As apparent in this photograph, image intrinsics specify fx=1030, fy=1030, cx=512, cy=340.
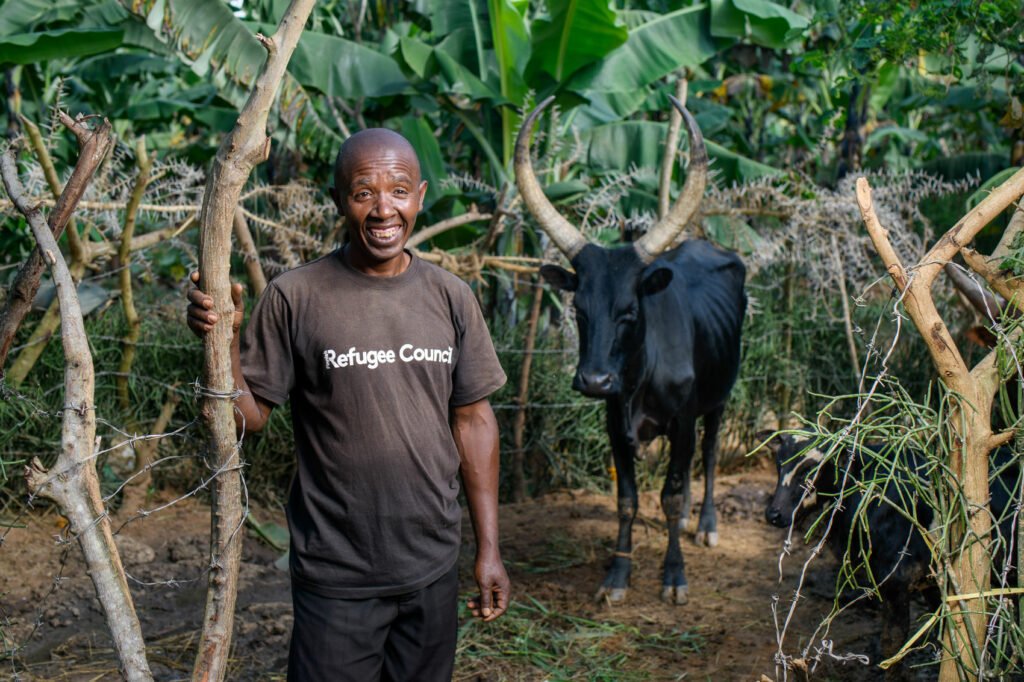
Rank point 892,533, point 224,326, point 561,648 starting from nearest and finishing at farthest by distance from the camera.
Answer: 1. point 224,326
2. point 892,533
3. point 561,648

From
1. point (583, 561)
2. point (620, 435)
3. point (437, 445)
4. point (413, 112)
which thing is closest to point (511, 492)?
point (583, 561)

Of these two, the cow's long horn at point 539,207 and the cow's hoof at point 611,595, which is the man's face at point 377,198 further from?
the cow's hoof at point 611,595

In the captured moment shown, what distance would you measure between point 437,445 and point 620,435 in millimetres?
2797

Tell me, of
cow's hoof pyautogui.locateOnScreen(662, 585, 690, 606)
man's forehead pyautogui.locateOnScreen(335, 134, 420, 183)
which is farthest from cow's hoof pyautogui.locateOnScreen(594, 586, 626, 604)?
man's forehead pyautogui.locateOnScreen(335, 134, 420, 183)

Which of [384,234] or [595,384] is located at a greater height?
[384,234]

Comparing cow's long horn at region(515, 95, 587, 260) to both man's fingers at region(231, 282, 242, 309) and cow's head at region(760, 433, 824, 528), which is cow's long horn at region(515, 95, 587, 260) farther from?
man's fingers at region(231, 282, 242, 309)

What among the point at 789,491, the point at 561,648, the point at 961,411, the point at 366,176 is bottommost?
the point at 561,648

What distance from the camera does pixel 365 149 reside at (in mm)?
2809

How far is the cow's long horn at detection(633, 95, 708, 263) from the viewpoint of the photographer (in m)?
5.29

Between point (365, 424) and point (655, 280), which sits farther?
point (655, 280)

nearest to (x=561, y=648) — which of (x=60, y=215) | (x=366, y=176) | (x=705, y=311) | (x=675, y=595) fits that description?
(x=675, y=595)

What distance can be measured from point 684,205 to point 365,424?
9.87ft

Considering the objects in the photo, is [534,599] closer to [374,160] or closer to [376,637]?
[376,637]

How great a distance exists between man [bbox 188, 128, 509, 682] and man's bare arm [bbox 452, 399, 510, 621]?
0.43ft
